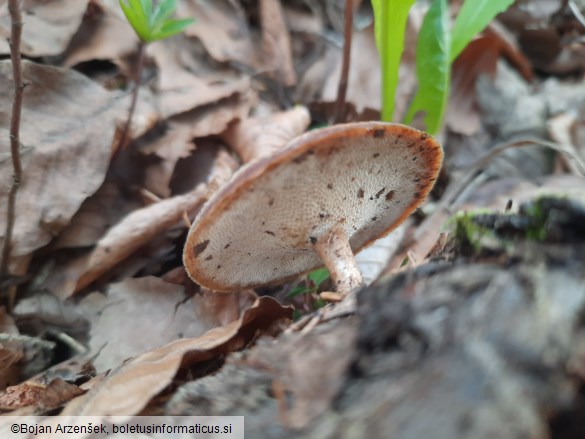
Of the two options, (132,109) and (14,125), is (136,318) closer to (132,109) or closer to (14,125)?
(14,125)

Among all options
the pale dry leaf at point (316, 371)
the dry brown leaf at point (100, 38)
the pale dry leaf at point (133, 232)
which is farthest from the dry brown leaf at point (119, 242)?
the pale dry leaf at point (316, 371)

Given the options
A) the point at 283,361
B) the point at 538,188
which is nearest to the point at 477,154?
the point at 538,188

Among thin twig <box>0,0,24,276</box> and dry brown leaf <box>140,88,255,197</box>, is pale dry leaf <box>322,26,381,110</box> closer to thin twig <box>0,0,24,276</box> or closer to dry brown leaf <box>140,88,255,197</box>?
dry brown leaf <box>140,88,255,197</box>

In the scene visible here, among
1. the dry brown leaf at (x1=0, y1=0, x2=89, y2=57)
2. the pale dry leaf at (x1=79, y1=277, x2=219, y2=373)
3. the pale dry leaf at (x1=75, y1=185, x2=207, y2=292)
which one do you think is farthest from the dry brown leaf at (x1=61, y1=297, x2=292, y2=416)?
the dry brown leaf at (x1=0, y1=0, x2=89, y2=57)

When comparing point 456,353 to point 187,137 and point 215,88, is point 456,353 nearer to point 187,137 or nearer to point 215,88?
point 187,137

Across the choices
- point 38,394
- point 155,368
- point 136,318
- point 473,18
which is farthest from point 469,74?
point 38,394

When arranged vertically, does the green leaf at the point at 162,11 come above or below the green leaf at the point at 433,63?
above

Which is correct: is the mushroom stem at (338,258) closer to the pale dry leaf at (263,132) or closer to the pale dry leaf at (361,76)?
the pale dry leaf at (263,132)
